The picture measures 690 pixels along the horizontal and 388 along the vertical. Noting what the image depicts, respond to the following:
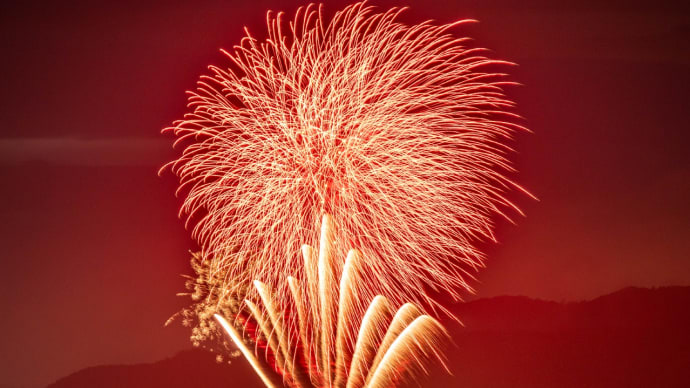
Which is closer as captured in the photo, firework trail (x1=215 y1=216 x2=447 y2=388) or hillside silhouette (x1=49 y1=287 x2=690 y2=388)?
firework trail (x1=215 y1=216 x2=447 y2=388)

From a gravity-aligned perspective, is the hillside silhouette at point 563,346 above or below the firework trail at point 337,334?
below

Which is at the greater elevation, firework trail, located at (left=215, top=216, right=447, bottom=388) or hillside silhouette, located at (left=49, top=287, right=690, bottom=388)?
firework trail, located at (left=215, top=216, right=447, bottom=388)

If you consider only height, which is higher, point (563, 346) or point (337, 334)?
point (337, 334)

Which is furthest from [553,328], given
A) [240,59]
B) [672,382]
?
[240,59]

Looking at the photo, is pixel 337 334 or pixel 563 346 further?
pixel 563 346

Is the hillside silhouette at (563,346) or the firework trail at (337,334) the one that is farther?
the hillside silhouette at (563,346)
